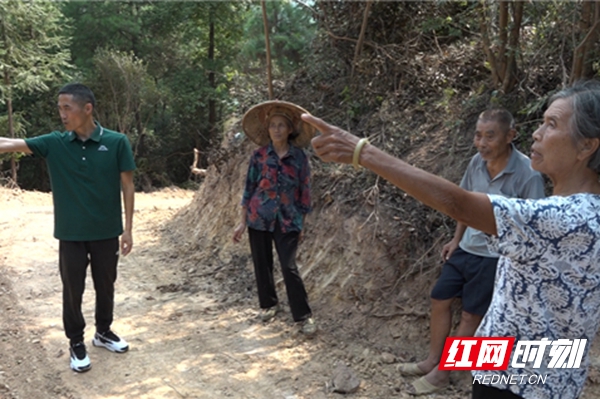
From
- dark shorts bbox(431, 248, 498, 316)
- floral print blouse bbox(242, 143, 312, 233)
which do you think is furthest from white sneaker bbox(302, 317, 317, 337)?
dark shorts bbox(431, 248, 498, 316)

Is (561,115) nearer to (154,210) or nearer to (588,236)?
(588,236)

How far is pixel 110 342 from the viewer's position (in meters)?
4.30

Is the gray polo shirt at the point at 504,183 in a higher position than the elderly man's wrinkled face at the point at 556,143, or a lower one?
lower

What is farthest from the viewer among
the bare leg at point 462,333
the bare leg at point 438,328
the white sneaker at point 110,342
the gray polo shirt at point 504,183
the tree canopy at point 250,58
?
the tree canopy at point 250,58

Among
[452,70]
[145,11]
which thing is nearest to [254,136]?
[452,70]

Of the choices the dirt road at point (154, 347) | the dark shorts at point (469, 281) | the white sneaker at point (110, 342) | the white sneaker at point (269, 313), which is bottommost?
the dirt road at point (154, 347)

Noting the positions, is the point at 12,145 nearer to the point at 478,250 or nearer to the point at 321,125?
the point at 321,125

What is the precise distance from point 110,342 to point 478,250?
308 cm

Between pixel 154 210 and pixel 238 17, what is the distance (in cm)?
1494

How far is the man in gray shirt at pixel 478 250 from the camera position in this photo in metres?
3.31

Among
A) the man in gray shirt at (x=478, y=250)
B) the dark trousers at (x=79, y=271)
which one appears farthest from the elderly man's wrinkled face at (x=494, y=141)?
the dark trousers at (x=79, y=271)

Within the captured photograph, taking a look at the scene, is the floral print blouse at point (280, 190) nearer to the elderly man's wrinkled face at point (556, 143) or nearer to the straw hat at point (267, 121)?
the straw hat at point (267, 121)

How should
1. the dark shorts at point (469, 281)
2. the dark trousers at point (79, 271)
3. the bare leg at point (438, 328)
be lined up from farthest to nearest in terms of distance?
the dark trousers at point (79, 271)
the bare leg at point (438, 328)
the dark shorts at point (469, 281)

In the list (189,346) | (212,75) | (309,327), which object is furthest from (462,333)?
(212,75)
